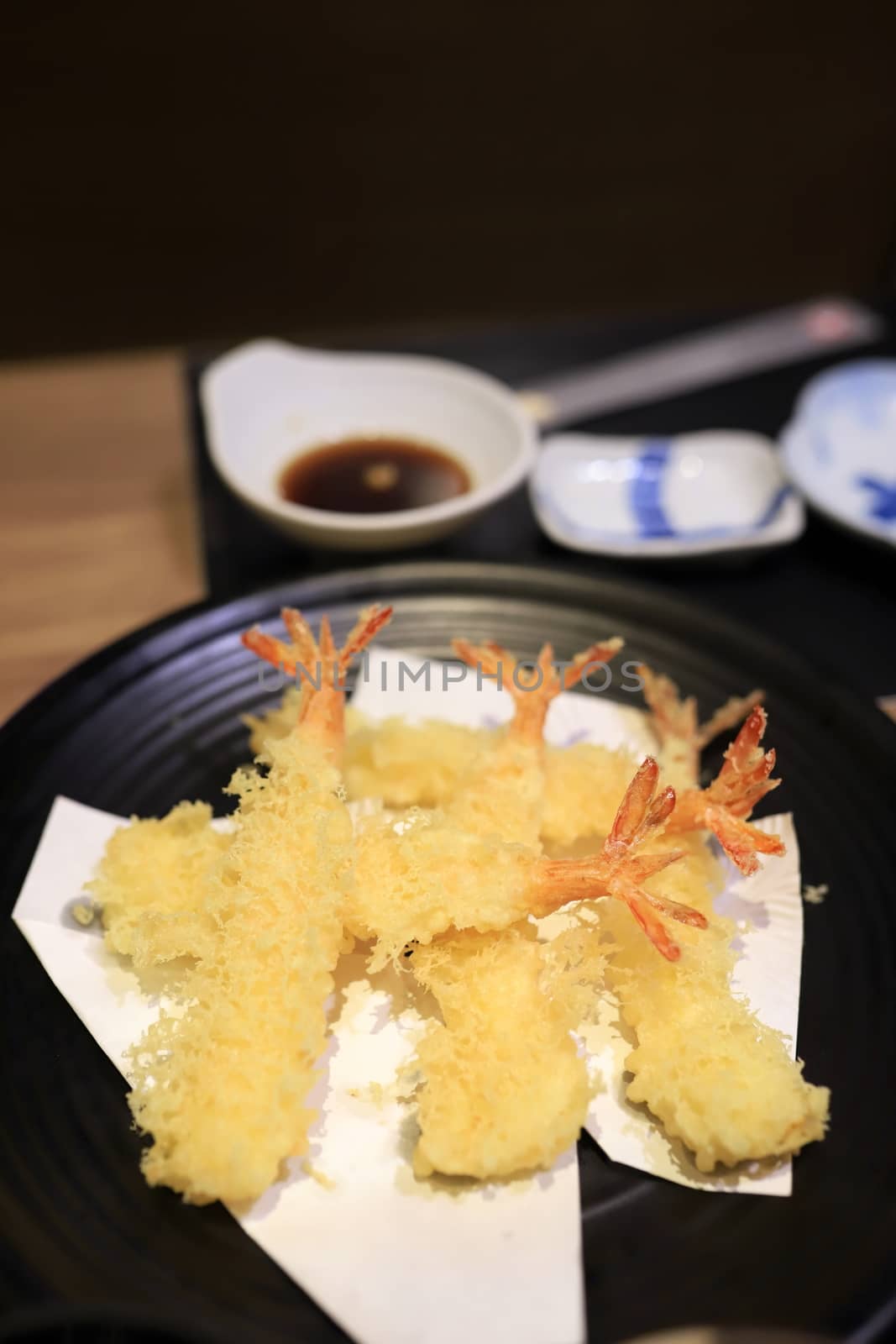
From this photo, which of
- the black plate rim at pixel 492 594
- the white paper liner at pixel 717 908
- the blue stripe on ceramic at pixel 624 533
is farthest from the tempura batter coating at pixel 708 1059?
the blue stripe on ceramic at pixel 624 533

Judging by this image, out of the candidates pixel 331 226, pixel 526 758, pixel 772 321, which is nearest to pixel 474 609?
pixel 526 758

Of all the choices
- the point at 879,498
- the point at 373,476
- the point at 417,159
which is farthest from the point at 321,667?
the point at 417,159

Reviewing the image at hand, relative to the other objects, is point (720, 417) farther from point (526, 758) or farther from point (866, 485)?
point (526, 758)

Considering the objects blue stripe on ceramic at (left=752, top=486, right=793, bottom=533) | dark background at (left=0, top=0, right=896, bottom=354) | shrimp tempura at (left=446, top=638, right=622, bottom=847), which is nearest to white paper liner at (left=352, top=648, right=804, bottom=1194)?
shrimp tempura at (left=446, top=638, right=622, bottom=847)

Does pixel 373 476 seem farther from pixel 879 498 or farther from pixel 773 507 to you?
pixel 879 498

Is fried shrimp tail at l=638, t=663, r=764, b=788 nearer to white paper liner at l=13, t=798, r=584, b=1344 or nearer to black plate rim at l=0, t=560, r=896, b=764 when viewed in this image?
black plate rim at l=0, t=560, r=896, b=764

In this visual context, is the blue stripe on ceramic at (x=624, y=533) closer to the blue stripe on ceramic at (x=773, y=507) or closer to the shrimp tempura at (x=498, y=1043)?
the blue stripe on ceramic at (x=773, y=507)
